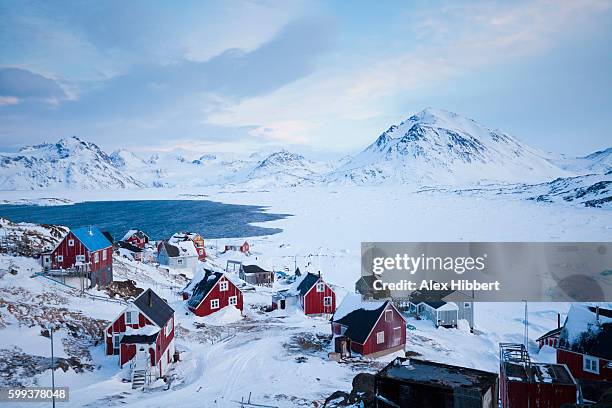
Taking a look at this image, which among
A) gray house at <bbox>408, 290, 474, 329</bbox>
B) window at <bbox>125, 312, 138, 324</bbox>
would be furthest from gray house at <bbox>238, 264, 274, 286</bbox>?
window at <bbox>125, 312, 138, 324</bbox>

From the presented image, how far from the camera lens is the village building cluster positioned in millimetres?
14148

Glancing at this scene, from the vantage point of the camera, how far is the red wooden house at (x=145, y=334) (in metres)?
24.5

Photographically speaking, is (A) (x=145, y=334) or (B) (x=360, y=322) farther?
(B) (x=360, y=322)

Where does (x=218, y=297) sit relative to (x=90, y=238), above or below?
below

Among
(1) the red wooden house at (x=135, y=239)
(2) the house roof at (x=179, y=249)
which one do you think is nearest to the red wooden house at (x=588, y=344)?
(2) the house roof at (x=179, y=249)

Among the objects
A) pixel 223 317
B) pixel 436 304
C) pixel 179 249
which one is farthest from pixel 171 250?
pixel 436 304

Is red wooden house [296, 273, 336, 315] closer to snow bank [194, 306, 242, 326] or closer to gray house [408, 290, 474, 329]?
snow bank [194, 306, 242, 326]

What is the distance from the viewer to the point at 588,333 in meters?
25.4

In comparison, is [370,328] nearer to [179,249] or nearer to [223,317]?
[223,317]

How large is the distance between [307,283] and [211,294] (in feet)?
32.7

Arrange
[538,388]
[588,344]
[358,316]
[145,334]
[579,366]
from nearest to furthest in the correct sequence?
[538,388]
[588,344]
[145,334]
[579,366]
[358,316]

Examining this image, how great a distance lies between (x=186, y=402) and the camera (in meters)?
20.5

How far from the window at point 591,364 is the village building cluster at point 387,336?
57 millimetres

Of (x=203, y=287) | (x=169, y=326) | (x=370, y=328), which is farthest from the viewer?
(x=203, y=287)
